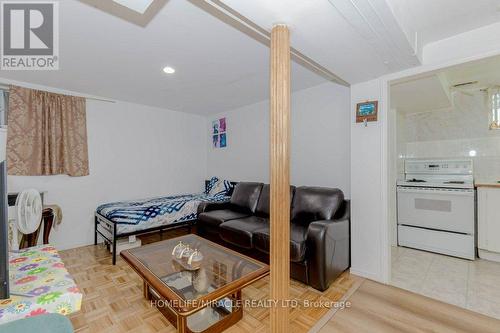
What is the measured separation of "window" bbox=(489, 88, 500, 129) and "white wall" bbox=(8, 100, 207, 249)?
4606 millimetres

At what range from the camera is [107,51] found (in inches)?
86.9

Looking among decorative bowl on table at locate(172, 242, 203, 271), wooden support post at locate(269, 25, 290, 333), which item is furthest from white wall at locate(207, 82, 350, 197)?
decorative bowl on table at locate(172, 242, 203, 271)

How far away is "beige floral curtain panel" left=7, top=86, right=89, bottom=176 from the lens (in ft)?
9.44

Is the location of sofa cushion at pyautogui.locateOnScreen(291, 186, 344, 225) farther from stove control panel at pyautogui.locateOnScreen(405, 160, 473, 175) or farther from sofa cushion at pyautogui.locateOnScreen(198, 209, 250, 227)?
stove control panel at pyautogui.locateOnScreen(405, 160, 473, 175)

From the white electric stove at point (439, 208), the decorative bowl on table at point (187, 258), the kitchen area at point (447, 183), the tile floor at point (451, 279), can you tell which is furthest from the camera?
the white electric stove at point (439, 208)

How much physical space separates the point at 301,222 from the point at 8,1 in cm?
308

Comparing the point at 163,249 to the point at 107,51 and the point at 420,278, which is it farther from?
the point at 420,278

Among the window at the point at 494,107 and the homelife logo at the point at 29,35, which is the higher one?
the homelife logo at the point at 29,35

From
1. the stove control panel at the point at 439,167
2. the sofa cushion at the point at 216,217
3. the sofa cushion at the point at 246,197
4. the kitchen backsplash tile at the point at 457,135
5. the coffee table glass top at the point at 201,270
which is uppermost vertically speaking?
the kitchen backsplash tile at the point at 457,135

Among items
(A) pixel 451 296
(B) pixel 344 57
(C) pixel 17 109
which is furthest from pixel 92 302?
(A) pixel 451 296

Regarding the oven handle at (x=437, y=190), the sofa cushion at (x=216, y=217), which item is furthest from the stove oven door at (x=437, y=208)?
the sofa cushion at (x=216, y=217)

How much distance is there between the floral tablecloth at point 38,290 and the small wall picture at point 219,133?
343 centimetres

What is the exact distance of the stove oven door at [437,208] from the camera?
2812mm

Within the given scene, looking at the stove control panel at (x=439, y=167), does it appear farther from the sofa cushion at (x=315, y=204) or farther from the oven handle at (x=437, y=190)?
the sofa cushion at (x=315, y=204)
